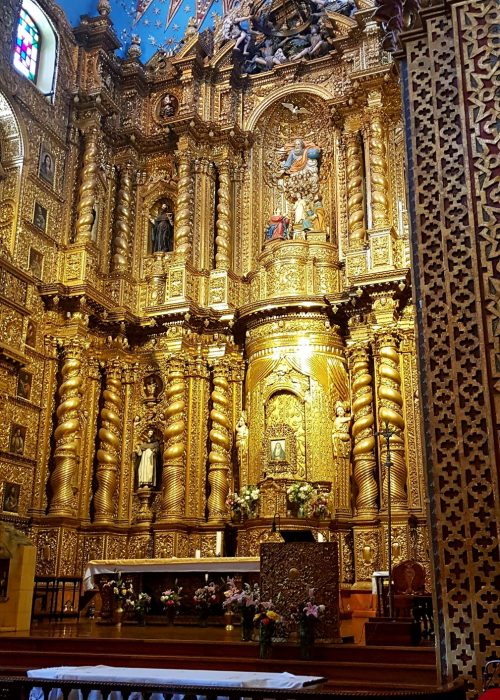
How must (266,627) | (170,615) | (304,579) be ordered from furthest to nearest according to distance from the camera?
1. (170,615)
2. (304,579)
3. (266,627)

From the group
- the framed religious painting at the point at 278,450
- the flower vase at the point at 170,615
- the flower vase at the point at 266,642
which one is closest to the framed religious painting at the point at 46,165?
the framed religious painting at the point at 278,450

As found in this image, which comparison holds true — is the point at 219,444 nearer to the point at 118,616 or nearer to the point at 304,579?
the point at 118,616

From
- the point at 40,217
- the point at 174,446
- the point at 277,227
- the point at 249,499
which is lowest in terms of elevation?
the point at 249,499

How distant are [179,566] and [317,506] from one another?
358cm

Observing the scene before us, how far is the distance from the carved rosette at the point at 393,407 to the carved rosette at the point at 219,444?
355 centimetres

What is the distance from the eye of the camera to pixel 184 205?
61.2ft

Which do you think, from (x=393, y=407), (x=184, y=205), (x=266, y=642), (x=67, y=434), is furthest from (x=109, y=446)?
(x=266, y=642)

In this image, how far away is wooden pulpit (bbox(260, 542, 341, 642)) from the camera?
8273 millimetres

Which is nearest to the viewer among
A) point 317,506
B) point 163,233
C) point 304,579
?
point 304,579

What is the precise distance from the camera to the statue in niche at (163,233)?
63.3ft

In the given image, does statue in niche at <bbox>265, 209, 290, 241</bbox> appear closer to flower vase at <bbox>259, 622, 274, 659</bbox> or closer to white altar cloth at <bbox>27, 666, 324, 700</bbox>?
flower vase at <bbox>259, 622, 274, 659</bbox>

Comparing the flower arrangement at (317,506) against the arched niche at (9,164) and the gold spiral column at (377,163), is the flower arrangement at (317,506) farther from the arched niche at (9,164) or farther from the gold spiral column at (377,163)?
the arched niche at (9,164)

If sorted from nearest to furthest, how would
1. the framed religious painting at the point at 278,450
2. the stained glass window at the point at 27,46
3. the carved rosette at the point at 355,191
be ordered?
1. the framed religious painting at the point at 278,450
2. the carved rosette at the point at 355,191
3. the stained glass window at the point at 27,46

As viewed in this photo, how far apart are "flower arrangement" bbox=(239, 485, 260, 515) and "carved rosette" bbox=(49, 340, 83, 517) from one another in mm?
3497
